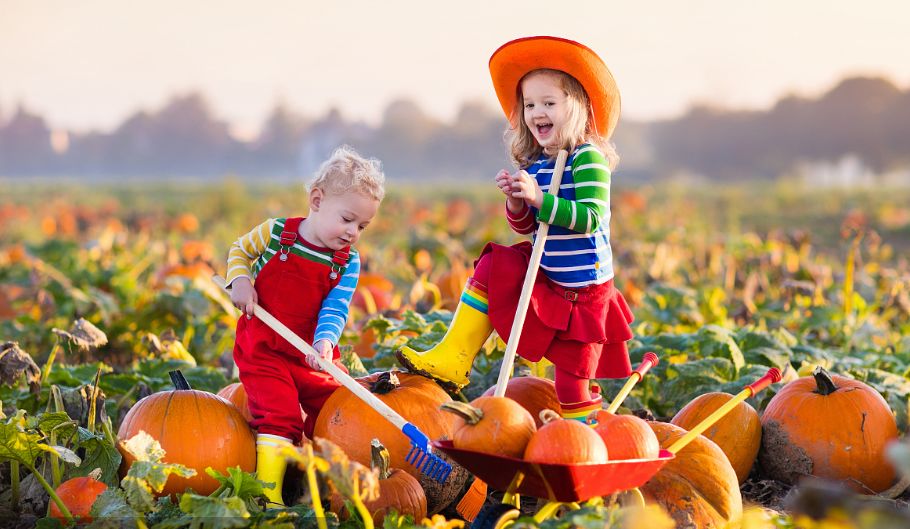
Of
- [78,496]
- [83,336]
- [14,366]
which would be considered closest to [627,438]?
[78,496]

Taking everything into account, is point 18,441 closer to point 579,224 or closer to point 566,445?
point 566,445

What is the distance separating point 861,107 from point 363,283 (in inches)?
3461

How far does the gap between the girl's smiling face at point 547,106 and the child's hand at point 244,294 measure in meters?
1.02

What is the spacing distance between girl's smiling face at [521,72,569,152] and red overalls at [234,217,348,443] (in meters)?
0.76

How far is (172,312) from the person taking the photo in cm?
530

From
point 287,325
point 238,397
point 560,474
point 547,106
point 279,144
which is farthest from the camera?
point 279,144

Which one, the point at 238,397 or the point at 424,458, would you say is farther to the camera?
the point at 238,397

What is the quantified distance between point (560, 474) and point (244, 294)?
1303 millimetres

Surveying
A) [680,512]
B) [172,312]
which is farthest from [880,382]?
[172,312]

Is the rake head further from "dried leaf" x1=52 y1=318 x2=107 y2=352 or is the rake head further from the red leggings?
"dried leaf" x1=52 y1=318 x2=107 y2=352

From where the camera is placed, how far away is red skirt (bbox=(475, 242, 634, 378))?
294 cm

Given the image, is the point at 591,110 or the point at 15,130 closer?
the point at 591,110

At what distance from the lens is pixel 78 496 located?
106 inches

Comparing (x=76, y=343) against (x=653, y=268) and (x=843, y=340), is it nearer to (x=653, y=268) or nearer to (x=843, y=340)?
(x=843, y=340)
